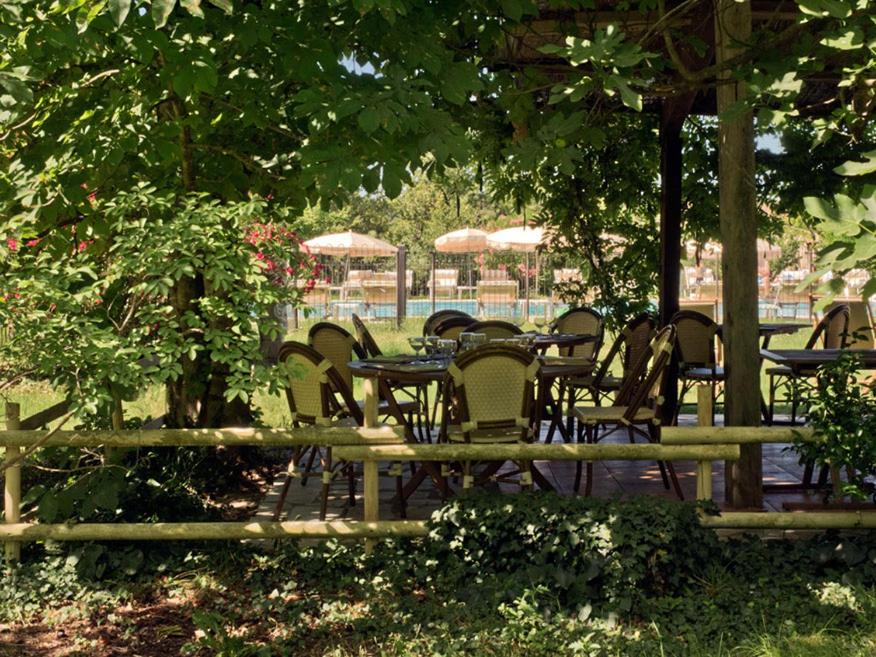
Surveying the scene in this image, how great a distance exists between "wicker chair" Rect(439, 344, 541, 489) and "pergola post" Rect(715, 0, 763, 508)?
1001 millimetres

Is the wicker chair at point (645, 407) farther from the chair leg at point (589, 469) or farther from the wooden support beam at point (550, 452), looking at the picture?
the wooden support beam at point (550, 452)

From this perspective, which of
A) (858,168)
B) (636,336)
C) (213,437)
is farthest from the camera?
(636,336)

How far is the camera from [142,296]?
487cm

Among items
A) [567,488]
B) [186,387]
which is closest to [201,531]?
[186,387]

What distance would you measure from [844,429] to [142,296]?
315 centimetres

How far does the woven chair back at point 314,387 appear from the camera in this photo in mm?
5590

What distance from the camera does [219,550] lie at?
511 cm

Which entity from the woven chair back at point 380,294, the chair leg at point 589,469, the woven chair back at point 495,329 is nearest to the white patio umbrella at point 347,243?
the woven chair back at point 380,294

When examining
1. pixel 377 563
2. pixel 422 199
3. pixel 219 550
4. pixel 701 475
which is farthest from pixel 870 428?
pixel 422 199

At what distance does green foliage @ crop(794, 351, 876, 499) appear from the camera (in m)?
4.75

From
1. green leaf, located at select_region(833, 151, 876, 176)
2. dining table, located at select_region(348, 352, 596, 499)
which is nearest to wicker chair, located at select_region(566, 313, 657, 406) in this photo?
dining table, located at select_region(348, 352, 596, 499)

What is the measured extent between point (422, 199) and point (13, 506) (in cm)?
3084

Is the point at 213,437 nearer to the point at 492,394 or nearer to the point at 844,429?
the point at 492,394

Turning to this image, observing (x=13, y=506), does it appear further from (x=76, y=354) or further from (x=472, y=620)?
(x=472, y=620)
